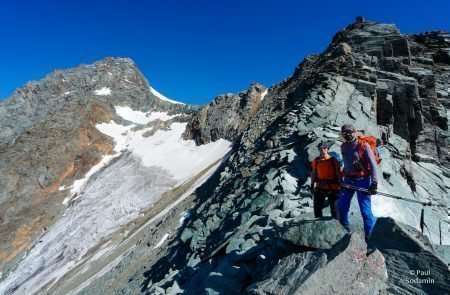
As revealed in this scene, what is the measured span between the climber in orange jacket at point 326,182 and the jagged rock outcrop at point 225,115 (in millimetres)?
36868

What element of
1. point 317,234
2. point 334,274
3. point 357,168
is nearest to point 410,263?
point 334,274

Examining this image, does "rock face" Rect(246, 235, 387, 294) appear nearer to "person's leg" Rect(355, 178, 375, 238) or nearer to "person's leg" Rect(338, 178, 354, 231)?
"person's leg" Rect(355, 178, 375, 238)

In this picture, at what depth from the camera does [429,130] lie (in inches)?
873

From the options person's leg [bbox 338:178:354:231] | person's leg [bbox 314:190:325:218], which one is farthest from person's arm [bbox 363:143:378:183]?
person's leg [bbox 314:190:325:218]

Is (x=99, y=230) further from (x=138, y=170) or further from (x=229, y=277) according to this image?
(x=229, y=277)

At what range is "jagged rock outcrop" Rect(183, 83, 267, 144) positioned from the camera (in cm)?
4791

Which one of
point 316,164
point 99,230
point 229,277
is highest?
point 316,164

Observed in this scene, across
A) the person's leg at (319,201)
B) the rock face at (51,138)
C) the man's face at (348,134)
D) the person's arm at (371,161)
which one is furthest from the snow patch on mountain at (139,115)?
the person's arm at (371,161)

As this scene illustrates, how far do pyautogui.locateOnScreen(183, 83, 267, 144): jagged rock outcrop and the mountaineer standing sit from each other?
3746cm

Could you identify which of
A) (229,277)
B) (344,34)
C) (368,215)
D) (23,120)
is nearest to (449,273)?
(368,215)

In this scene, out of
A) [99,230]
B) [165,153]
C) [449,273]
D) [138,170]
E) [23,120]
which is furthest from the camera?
[23,120]

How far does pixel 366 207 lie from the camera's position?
283 inches

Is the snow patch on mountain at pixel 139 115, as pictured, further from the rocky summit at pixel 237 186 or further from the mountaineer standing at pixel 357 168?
the mountaineer standing at pixel 357 168

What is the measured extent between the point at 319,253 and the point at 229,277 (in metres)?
2.42
